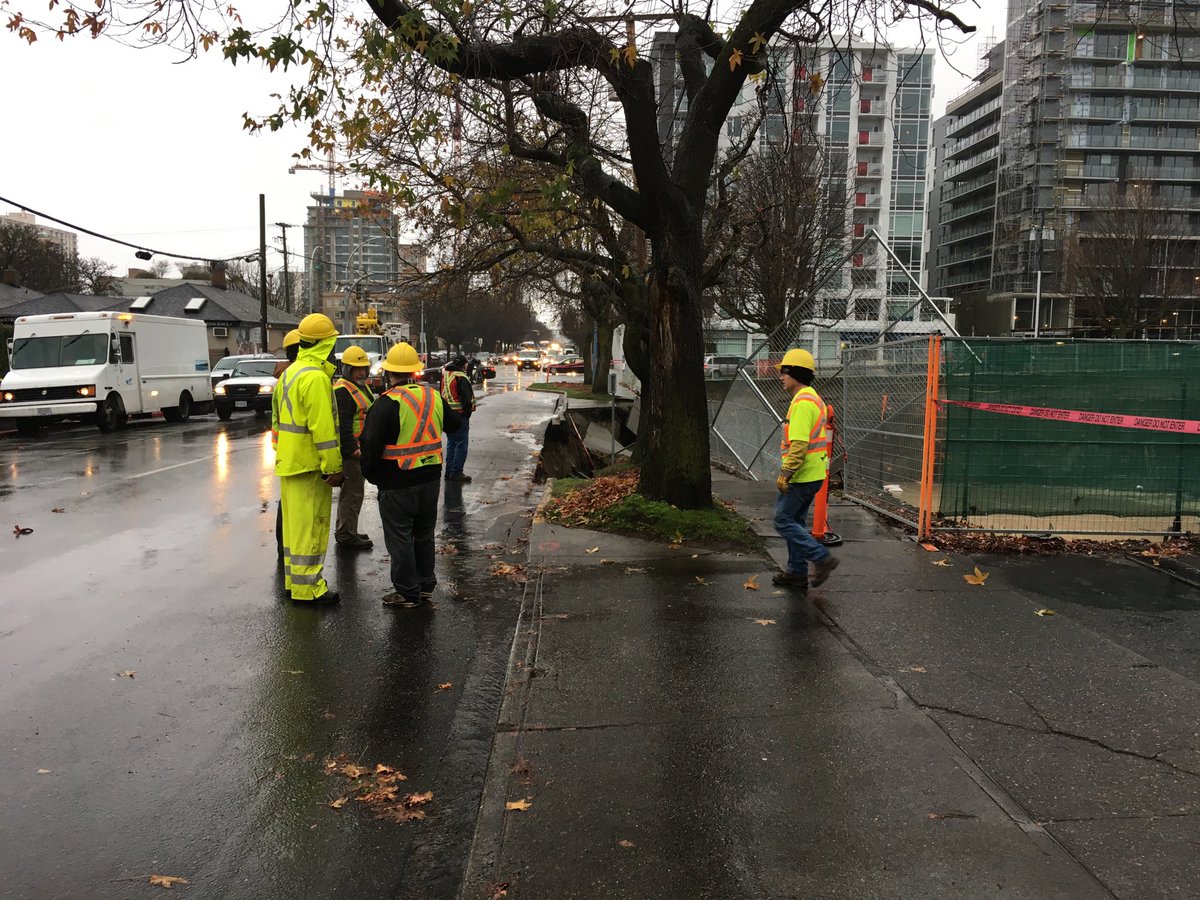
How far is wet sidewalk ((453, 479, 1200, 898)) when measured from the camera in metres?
3.03

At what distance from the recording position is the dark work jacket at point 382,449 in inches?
241

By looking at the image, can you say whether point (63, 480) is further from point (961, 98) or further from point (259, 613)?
point (961, 98)

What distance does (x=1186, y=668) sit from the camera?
494 centimetres

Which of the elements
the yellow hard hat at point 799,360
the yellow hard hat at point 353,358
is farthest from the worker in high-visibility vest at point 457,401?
the yellow hard hat at point 799,360

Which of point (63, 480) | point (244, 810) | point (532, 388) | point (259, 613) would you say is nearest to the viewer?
point (244, 810)

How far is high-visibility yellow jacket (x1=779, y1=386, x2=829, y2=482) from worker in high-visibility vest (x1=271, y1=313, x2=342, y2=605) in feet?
11.0

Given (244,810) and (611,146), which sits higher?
A: (611,146)

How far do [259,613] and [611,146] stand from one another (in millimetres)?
12005

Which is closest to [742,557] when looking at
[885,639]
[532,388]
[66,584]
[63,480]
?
[885,639]

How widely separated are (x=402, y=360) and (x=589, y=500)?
3.89 meters

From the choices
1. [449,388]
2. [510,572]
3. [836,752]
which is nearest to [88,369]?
[449,388]

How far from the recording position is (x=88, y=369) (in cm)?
2017

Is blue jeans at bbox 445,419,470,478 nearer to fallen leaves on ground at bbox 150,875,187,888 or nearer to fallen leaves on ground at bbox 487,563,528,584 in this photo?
fallen leaves on ground at bbox 487,563,528,584

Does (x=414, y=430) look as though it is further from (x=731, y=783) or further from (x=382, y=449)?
(x=731, y=783)
